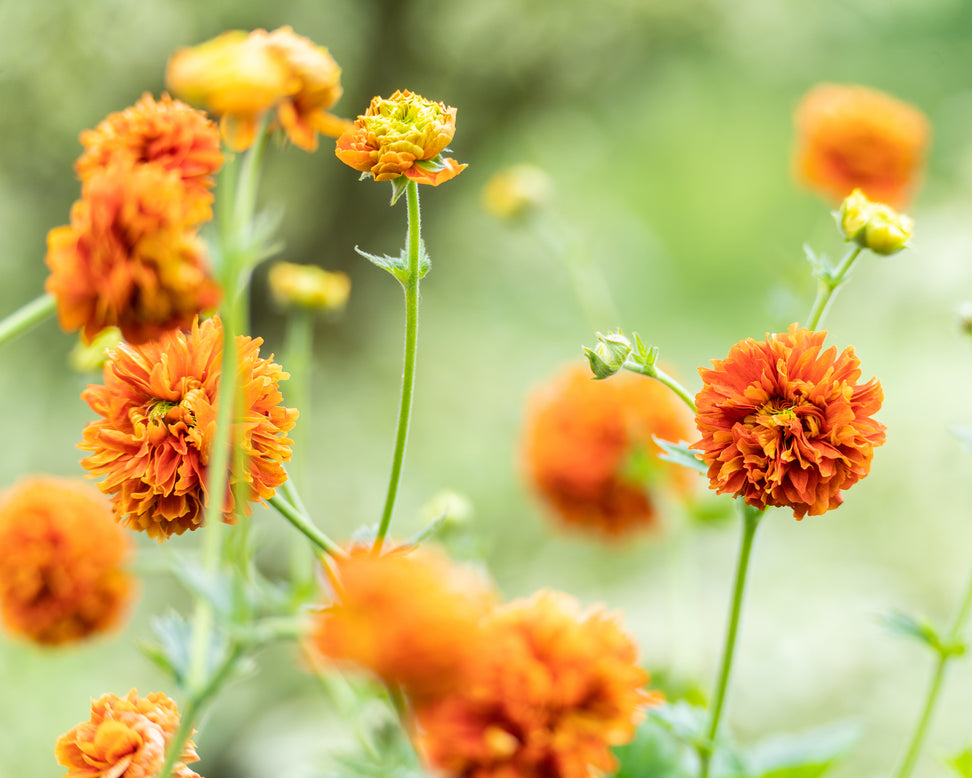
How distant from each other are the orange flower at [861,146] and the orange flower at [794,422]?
1.76ft

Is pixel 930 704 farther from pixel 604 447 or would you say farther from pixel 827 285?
pixel 604 447

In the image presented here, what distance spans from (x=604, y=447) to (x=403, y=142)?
0.47 meters

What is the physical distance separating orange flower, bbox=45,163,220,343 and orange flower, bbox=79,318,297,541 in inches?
1.8

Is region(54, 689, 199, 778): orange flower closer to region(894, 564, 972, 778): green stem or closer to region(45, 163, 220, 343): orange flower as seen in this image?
region(45, 163, 220, 343): orange flower

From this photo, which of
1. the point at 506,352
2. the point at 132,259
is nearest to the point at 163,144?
the point at 132,259

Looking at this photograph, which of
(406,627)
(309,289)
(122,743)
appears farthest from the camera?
(309,289)

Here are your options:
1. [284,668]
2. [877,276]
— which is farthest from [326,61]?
[877,276]

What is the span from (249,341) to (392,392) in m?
1.26

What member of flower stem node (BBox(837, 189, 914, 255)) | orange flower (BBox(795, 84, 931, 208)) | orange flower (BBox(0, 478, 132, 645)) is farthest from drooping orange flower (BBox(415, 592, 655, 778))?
orange flower (BBox(795, 84, 931, 208))

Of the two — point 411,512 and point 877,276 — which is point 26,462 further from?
point 877,276

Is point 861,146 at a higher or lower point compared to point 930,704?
higher

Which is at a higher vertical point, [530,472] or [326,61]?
[530,472]

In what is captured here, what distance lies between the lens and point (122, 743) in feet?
1.03

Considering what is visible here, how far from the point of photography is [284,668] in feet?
4.54
